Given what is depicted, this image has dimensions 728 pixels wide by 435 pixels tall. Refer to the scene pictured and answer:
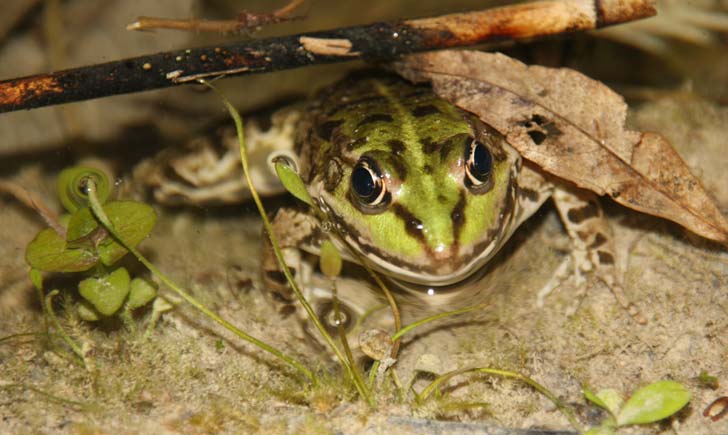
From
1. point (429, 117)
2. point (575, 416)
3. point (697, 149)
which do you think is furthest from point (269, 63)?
point (697, 149)

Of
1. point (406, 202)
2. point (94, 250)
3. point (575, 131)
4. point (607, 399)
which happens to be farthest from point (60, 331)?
point (575, 131)

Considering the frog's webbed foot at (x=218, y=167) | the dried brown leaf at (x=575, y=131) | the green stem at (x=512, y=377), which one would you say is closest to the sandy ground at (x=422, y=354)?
the green stem at (x=512, y=377)

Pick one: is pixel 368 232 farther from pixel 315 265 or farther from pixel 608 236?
pixel 608 236

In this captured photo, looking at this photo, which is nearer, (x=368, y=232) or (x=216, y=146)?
(x=368, y=232)

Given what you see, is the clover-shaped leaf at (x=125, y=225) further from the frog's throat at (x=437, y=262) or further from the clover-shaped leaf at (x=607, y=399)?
the clover-shaped leaf at (x=607, y=399)

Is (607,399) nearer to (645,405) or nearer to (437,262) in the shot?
(645,405)
